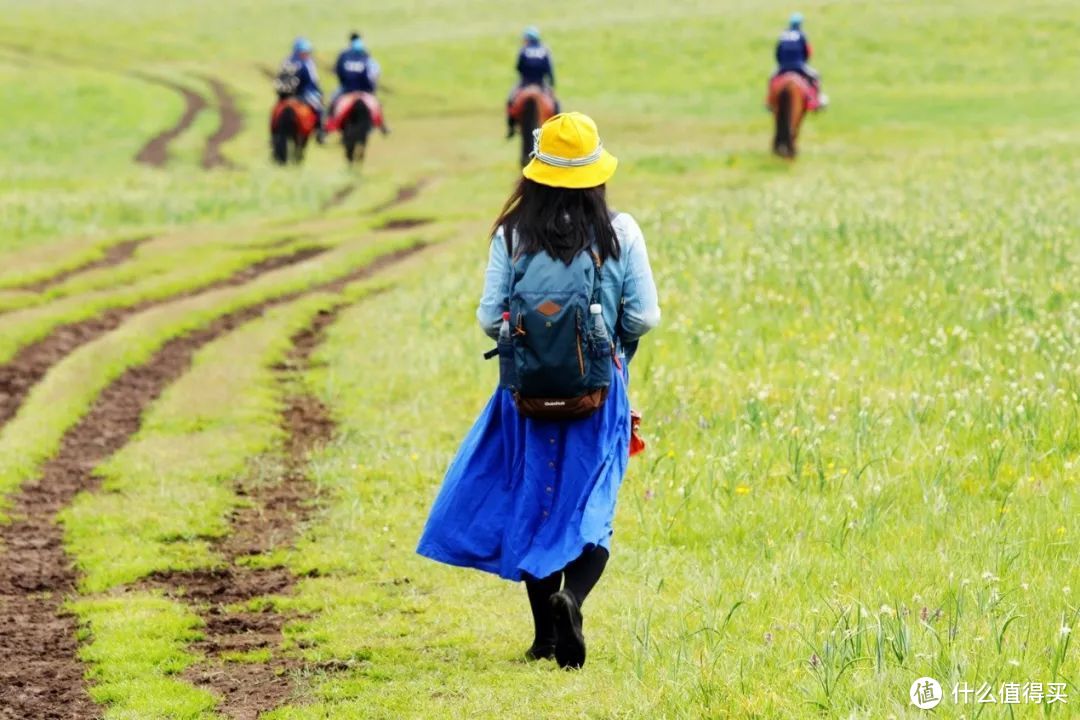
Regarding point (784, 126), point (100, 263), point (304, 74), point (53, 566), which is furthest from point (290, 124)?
point (53, 566)

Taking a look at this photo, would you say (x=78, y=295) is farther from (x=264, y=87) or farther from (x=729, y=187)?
(x=264, y=87)

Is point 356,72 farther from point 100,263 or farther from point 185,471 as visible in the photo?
point 185,471

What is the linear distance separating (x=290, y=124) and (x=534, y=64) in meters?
5.82

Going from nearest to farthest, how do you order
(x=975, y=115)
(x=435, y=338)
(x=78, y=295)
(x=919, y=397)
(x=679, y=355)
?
(x=919, y=397) → (x=679, y=355) → (x=435, y=338) → (x=78, y=295) → (x=975, y=115)

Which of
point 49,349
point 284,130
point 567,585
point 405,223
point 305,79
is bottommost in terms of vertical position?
point 405,223

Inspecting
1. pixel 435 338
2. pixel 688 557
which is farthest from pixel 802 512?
pixel 435 338

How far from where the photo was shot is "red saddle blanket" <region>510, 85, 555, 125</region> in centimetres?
3500

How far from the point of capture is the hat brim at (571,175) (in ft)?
22.6

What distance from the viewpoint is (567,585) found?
23.0ft

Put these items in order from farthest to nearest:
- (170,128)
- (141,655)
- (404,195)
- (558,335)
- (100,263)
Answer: (170,128), (404,195), (100,263), (141,655), (558,335)

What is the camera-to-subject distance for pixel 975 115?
155 feet

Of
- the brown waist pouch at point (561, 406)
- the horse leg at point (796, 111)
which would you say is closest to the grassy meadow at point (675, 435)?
the horse leg at point (796, 111)

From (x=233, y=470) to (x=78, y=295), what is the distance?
914 centimetres

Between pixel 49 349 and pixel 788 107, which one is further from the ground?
pixel 788 107
